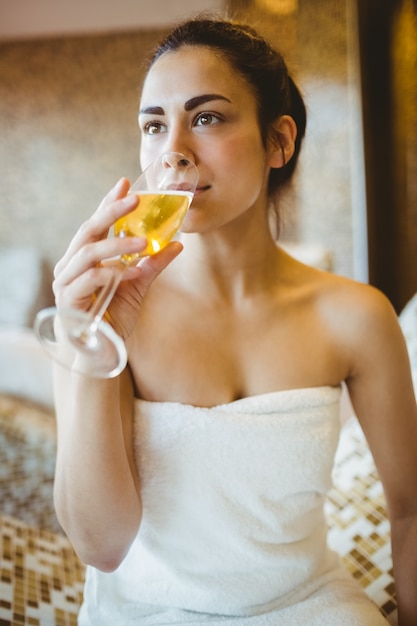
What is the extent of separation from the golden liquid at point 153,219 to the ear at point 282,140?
0.46 metres

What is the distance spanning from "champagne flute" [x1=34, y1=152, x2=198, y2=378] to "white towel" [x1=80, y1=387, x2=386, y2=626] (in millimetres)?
352

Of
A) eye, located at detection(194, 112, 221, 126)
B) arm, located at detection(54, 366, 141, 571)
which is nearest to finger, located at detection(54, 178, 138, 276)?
arm, located at detection(54, 366, 141, 571)

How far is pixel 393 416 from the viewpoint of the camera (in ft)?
4.01

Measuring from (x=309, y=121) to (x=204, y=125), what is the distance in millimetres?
2451

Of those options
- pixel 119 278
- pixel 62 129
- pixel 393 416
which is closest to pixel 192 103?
pixel 119 278

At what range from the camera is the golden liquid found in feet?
2.73

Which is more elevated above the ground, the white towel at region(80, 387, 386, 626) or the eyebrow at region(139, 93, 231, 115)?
the eyebrow at region(139, 93, 231, 115)

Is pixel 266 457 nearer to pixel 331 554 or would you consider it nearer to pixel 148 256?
pixel 331 554

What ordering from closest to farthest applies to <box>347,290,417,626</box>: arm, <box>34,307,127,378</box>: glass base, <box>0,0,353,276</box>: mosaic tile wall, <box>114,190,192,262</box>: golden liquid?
<box>34,307,127,378</box>: glass base → <box>114,190,192,262</box>: golden liquid → <box>347,290,417,626</box>: arm → <box>0,0,353,276</box>: mosaic tile wall

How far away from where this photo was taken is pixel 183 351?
1184 mm

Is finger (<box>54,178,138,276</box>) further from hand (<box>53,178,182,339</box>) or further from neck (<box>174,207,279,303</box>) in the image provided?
neck (<box>174,207,279,303</box>)

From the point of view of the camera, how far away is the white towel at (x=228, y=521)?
3.62 feet

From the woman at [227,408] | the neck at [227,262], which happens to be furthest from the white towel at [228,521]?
the neck at [227,262]

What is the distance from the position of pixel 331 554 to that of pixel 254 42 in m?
1.15
